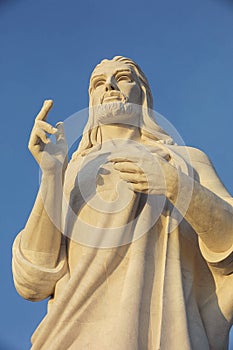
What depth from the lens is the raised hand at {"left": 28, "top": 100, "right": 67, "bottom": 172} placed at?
866 centimetres

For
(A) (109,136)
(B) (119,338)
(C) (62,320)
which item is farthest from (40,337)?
(A) (109,136)

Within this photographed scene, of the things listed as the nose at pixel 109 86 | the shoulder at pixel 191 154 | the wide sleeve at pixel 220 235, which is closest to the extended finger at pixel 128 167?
the wide sleeve at pixel 220 235

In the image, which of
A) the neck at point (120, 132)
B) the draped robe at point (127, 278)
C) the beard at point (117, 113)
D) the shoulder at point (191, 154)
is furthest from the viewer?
the neck at point (120, 132)

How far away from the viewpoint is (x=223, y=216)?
8.37m

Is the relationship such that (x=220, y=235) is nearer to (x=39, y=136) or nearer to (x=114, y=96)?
(x=39, y=136)

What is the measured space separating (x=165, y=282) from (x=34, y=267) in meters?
1.42

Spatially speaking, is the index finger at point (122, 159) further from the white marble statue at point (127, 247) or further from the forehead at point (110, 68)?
the forehead at point (110, 68)

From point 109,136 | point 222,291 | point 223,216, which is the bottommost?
point 222,291

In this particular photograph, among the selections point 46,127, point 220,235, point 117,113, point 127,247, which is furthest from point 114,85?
point 220,235

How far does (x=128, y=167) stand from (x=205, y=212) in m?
0.87

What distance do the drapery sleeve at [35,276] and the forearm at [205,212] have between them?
1.50 metres

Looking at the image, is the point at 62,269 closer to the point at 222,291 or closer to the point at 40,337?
the point at 40,337

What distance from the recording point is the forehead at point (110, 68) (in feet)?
33.0

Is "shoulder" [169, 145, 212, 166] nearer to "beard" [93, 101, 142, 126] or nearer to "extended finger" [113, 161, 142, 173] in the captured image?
"beard" [93, 101, 142, 126]
